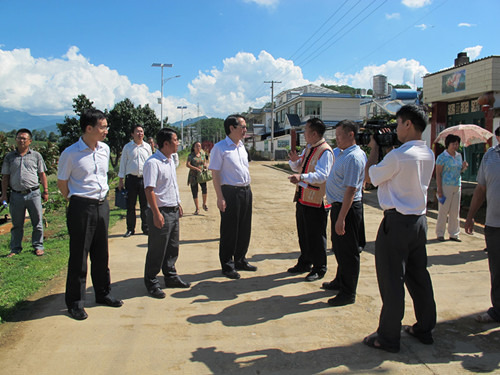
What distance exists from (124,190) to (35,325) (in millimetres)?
3764

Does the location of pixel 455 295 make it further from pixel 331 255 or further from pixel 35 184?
pixel 35 184

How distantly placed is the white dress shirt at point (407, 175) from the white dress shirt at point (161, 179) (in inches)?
89.6

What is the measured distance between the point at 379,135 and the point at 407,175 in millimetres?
638

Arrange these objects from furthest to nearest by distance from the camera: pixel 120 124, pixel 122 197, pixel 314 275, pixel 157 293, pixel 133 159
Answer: pixel 120 124 < pixel 122 197 < pixel 133 159 < pixel 314 275 < pixel 157 293

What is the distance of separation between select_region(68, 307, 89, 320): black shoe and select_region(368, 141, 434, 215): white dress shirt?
2.90m

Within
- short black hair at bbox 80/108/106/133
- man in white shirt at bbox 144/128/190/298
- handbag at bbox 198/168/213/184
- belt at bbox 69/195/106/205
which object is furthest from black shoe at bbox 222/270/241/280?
handbag at bbox 198/168/213/184

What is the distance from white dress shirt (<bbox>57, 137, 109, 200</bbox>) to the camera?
358 centimetres

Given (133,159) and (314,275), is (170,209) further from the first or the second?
(133,159)

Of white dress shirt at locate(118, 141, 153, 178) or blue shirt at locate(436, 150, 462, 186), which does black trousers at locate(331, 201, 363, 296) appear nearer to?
blue shirt at locate(436, 150, 462, 186)

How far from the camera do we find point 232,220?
4.66 metres

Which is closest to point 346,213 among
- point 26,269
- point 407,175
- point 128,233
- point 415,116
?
point 407,175

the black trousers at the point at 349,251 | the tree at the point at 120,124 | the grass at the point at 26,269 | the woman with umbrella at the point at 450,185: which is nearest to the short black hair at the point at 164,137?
the black trousers at the point at 349,251

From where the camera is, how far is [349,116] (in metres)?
47.4

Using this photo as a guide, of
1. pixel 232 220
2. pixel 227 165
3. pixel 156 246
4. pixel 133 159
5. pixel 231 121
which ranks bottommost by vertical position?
pixel 156 246
